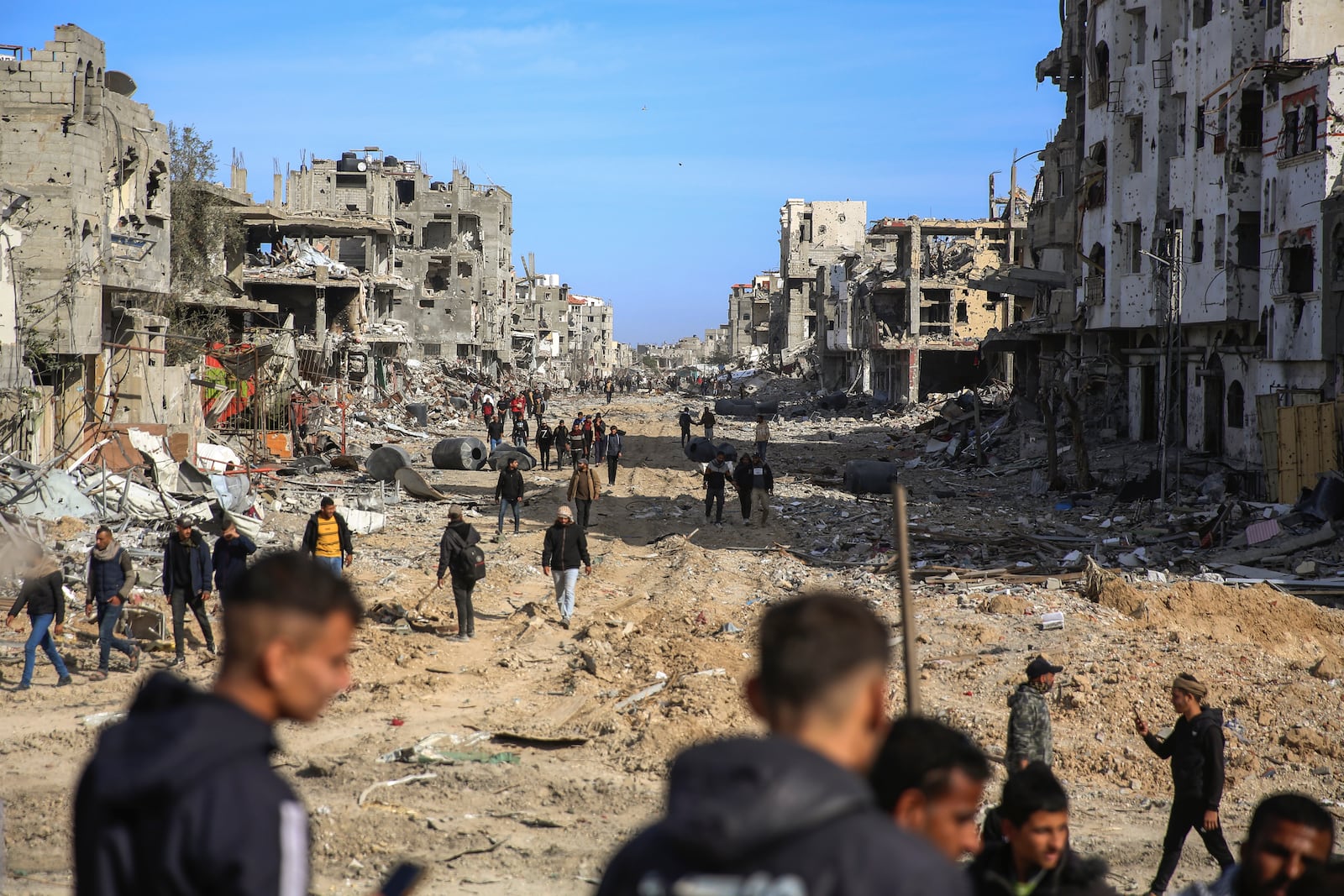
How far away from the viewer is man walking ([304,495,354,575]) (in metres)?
14.1

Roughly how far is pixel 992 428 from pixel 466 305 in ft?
122

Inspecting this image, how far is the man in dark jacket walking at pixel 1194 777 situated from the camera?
22.3ft

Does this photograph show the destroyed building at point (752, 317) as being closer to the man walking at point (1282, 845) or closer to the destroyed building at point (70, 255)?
the destroyed building at point (70, 255)

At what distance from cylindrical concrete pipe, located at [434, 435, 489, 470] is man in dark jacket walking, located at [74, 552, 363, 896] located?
102 ft

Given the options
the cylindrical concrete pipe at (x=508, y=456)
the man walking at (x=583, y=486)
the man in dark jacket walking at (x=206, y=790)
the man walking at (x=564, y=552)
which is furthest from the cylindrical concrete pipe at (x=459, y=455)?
the man in dark jacket walking at (x=206, y=790)

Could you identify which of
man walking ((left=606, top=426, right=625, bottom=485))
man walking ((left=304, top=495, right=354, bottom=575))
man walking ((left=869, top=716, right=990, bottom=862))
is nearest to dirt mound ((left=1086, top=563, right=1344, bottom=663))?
man walking ((left=304, top=495, right=354, bottom=575))

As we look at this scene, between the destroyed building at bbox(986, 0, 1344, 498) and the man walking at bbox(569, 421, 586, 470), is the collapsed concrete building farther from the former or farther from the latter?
the man walking at bbox(569, 421, 586, 470)

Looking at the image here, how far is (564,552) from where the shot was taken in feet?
47.9

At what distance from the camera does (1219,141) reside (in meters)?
27.1

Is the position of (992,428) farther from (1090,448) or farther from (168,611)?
(168,611)

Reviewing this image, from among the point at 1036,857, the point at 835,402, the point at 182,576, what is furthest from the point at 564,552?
the point at 835,402

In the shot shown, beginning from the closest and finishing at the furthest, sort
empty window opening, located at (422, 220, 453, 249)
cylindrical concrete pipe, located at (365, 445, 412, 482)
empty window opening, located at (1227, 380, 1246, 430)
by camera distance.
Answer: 1. empty window opening, located at (1227, 380, 1246, 430)
2. cylindrical concrete pipe, located at (365, 445, 412, 482)
3. empty window opening, located at (422, 220, 453, 249)

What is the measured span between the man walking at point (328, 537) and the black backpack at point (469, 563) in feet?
4.53

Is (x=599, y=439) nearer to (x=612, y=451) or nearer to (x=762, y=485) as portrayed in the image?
(x=612, y=451)
